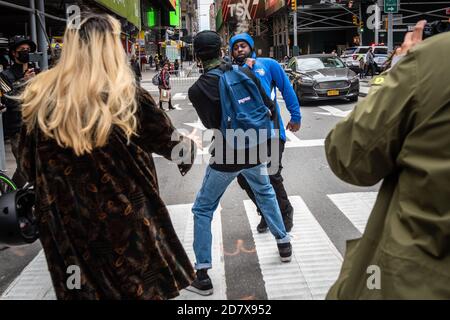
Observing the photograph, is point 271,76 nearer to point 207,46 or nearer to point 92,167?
point 207,46

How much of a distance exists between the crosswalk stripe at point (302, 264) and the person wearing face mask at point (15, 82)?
2.81 meters

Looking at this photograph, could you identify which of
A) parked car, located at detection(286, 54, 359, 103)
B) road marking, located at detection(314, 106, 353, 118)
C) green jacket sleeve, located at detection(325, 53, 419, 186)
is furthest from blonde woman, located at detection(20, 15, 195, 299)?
parked car, located at detection(286, 54, 359, 103)

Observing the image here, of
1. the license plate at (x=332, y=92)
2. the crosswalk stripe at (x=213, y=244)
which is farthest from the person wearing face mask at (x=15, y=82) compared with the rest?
the license plate at (x=332, y=92)

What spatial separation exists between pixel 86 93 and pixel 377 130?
122cm

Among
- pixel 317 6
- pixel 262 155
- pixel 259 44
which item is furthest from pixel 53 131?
pixel 259 44

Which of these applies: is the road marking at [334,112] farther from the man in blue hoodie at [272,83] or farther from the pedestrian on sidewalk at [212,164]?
the pedestrian on sidewalk at [212,164]

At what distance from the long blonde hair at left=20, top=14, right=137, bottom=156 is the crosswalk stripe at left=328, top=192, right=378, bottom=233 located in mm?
3858

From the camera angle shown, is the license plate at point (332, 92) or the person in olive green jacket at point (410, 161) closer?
the person in olive green jacket at point (410, 161)

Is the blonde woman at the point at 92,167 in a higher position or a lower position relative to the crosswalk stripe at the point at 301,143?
higher

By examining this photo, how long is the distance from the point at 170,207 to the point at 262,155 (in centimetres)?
275

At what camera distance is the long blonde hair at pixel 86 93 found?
217cm

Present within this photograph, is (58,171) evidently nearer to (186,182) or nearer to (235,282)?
(235,282)

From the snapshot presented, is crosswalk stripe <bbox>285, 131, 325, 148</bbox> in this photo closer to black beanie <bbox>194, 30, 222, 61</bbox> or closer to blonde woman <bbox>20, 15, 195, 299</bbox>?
black beanie <bbox>194, 30, 222, 61</bbox>

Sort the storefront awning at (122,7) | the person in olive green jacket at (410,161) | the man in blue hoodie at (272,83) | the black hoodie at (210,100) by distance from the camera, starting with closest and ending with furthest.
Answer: the person in olive green jacket at (410,161) < the black hoodie at (210,100) < the man in blue hoodie at (272,83) < the storefront awning at (122,7)
